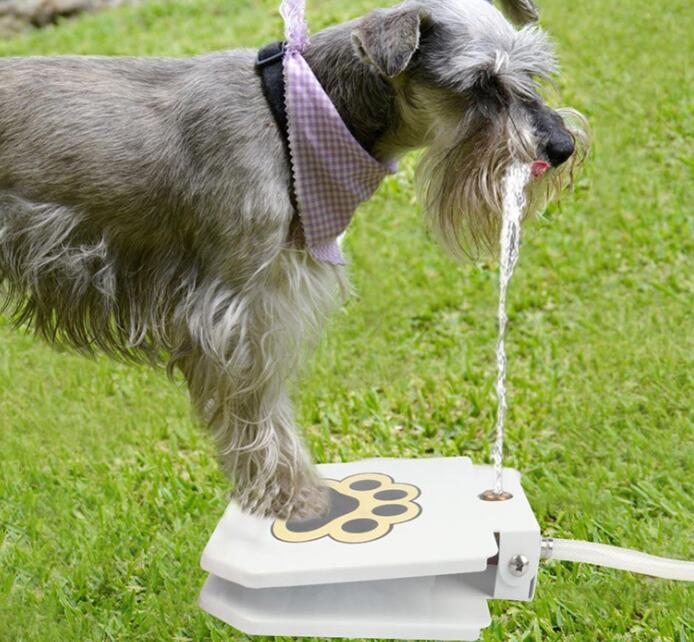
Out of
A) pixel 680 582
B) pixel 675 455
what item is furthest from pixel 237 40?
pixel 680 582

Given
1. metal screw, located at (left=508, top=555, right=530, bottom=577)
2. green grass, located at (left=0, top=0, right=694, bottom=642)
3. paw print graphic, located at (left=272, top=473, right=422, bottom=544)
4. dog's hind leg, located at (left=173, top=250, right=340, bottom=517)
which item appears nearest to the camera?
metal screw, located at (left=508, top=555, right=530, bottom=577)

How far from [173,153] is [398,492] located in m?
1.37

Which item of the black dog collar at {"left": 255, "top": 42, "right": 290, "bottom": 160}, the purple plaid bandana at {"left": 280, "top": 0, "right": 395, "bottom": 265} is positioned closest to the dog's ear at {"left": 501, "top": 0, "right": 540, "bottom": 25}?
the purple plaid bandana at {"left": 280, "top": 0, "right": 395, "bottom": 265}

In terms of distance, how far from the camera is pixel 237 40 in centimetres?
913

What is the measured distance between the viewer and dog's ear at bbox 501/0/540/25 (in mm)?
3818

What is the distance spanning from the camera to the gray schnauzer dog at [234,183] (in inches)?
133

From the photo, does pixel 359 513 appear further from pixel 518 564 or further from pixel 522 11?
pixel 522 11

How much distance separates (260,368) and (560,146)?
4.16 ft

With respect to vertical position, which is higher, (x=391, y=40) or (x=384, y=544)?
(x=391, y=40)

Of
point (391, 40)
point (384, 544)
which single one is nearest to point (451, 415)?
point (384, 544)

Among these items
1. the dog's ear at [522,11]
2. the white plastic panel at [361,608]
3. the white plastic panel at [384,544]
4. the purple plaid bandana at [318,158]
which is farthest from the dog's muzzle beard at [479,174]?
the white plastic panel at [361,608]

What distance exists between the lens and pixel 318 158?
11.1 ft

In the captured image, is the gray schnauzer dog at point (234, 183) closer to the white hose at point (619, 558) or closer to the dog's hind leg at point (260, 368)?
the dog's hind leg at point (260, 368)

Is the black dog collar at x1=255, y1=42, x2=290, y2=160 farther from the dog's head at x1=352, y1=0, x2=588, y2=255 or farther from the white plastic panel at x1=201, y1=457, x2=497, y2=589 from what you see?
the white plastic panel at x1=201, y1=457, x2=497, y2=589
